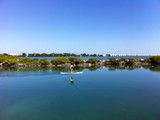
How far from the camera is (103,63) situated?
4409 cm

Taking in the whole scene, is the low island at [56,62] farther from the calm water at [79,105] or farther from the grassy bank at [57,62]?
the calm water at [79,105]

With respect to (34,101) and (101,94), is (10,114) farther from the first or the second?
(101,94)

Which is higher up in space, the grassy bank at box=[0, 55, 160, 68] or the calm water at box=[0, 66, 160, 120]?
the grassy bank at box=[0, 55, 160, 68]

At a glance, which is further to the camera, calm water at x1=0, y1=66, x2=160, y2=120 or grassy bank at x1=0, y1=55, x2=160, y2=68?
grassy bank at x1=0, y1=55, x2=160, y2=68

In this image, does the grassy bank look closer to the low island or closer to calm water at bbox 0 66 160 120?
the low island

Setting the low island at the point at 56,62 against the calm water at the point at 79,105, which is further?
the low island at the point at 56,62

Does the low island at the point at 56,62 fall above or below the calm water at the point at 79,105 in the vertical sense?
above

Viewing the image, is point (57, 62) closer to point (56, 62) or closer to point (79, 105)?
point (56, 62)

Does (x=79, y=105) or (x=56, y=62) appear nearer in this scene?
(x=79, y=105)

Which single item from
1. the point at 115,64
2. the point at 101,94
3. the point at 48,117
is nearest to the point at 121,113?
the point at 48,117

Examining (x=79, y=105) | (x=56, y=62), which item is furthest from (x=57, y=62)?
(x=79, y=105)

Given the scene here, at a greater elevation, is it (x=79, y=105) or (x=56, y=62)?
(x=56, y=62)

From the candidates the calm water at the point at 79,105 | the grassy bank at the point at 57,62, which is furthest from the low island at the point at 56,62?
the calm water at the point at 79,105

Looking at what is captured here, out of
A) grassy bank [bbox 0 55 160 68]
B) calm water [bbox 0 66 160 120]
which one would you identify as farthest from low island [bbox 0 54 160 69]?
calm water [bbox 0 66 160 120]
